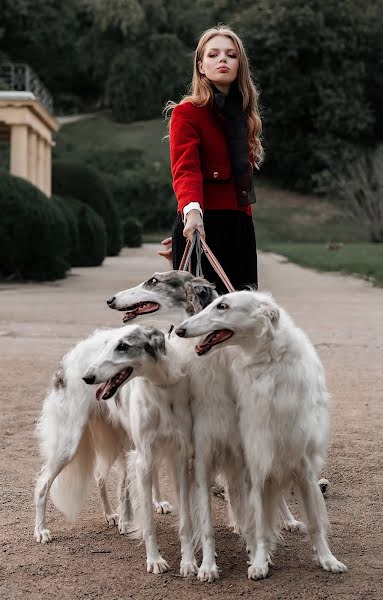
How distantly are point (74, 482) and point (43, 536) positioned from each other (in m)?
0.35

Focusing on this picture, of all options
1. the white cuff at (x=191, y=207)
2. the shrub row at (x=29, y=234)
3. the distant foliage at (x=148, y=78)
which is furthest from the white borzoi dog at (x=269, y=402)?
the distant foliage at (x=148, y=78)

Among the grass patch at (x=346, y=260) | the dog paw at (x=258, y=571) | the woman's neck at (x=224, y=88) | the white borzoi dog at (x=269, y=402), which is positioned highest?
the woman's neck at (x=224, y=88)

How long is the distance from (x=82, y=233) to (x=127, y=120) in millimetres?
39958

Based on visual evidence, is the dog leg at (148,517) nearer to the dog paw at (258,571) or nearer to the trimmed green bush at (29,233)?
the dog paw at (258,571)

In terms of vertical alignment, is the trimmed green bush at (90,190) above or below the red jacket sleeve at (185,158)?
below

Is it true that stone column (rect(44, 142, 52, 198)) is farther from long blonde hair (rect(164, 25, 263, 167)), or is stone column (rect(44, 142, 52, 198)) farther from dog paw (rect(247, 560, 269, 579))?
dog paw (rect(247, 560, 269, 579))

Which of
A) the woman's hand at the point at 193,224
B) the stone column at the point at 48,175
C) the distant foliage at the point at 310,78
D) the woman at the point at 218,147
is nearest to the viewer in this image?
the woman's hand at the point at 193,224

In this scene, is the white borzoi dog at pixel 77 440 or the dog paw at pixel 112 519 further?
the dog paw at pixel 112 519

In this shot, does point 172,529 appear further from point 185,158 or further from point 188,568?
point 185,158

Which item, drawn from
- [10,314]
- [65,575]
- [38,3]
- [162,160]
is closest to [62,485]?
[65,575]

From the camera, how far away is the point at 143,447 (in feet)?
13.6

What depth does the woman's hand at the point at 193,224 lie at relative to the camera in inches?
182

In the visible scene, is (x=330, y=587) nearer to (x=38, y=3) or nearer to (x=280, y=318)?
(x=280, y=318)

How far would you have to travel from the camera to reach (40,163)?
29.3 metres
